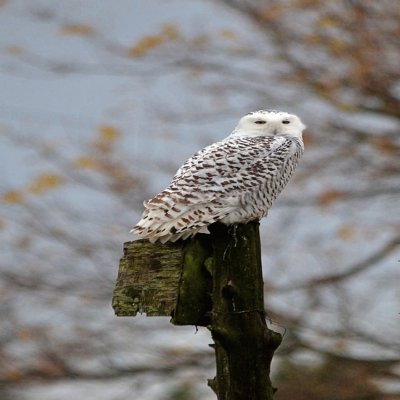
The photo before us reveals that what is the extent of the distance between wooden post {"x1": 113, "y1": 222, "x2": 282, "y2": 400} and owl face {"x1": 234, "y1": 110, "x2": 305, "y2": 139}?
767mm

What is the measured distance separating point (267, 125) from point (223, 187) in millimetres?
744

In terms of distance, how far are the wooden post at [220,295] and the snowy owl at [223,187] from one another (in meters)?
0.07

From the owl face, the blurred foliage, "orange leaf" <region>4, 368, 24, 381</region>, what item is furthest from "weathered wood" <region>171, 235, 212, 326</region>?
"orange leaf" <region>4, 368, 24, 381</region>

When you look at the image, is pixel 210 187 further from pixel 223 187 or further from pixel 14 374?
pixel 14 374

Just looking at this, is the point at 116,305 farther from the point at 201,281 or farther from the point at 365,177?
the point at 365,177

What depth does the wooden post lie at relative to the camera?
3.05 meters

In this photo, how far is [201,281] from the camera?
10.2 ft

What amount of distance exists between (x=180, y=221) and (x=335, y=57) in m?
5.45

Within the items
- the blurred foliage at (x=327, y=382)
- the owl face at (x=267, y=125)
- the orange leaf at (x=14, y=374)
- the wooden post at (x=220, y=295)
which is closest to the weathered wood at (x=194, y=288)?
the wooden post at (x=220, y=295)

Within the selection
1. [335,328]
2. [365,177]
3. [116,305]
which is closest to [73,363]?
[335,328]

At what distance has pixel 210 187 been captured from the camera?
314 centimetres

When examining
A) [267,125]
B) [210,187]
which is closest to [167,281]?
[210,187]

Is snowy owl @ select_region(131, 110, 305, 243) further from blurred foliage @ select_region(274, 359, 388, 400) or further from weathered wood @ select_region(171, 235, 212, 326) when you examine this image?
blurred foliage @ select_region(274, 359, 388, 400)

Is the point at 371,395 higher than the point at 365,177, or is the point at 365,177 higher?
the point at 365,177
